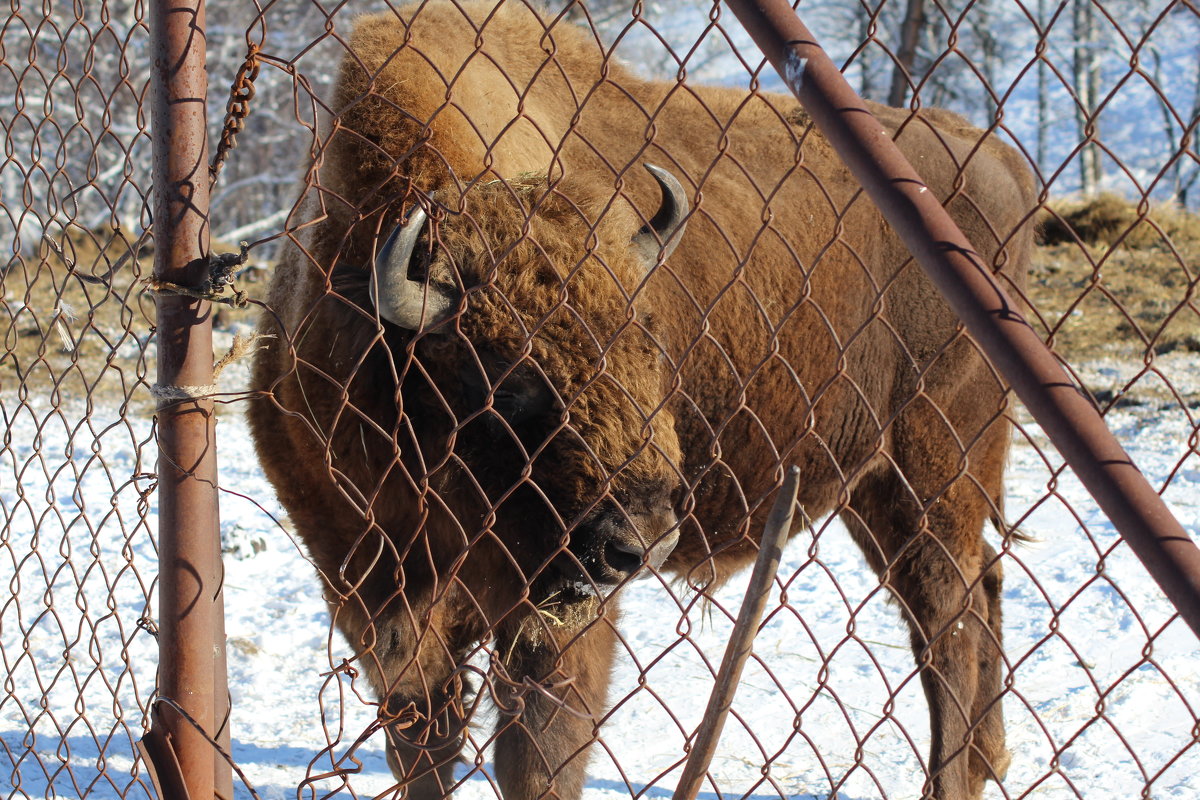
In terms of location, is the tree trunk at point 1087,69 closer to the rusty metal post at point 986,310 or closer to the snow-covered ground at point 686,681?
the snow-covered ground at point 686,681

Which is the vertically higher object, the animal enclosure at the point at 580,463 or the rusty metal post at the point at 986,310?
the animal enclosure at the point at 580,463

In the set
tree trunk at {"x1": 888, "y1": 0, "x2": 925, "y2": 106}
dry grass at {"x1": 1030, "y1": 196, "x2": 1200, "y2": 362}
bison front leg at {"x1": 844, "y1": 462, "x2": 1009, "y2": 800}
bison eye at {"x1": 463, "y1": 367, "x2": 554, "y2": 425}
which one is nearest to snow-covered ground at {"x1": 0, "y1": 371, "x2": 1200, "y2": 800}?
bison front leg at {"x1": 844, "y1": 462, "x2": 1009, "y2": 800}

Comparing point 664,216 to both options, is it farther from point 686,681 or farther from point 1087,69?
point 1087,69

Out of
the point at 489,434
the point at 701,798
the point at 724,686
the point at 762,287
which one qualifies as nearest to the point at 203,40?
the point at 489,434

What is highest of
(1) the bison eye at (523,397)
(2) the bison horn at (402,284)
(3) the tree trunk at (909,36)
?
(3) the tree trunk at (909,36)

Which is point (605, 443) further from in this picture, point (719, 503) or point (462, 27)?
point (462, 27)

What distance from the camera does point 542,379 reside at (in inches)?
95.9

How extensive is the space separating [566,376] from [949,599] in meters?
2.32

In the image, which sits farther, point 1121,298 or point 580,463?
point 1121,298

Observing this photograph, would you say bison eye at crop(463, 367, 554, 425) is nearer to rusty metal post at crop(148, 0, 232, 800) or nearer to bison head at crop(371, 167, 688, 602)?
bison head at crop(371, 167, 688, 602)

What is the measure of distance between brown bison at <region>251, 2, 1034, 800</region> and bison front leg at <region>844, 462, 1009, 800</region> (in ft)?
0.05

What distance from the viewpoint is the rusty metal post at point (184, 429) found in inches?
71.9

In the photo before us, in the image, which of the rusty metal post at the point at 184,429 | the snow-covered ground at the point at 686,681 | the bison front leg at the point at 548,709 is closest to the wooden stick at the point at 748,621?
the rusty metal post at the point at 184,429

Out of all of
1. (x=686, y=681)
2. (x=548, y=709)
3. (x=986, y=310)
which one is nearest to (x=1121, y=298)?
(x=686, y=681)
